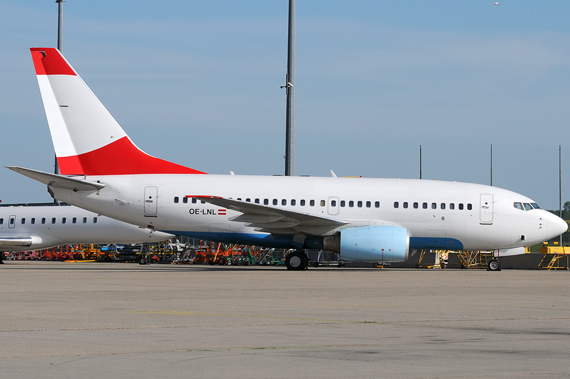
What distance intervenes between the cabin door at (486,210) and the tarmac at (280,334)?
43.8ft

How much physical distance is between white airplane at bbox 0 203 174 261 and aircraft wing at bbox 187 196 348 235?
12377mm

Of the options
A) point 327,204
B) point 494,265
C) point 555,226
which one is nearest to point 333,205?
point 327,204

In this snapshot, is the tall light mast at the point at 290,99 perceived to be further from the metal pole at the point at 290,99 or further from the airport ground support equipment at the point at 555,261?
the airport ground support equipment at the point at 555,261

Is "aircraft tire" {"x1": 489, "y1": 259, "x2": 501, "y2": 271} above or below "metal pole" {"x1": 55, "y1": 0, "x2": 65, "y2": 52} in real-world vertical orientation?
below

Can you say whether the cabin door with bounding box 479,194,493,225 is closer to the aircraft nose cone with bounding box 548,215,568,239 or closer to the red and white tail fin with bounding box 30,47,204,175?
the aircraft nose cone with bounding box 548,215,568,239

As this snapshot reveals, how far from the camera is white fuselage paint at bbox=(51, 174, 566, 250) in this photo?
92.7ft

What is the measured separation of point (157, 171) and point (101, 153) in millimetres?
2098

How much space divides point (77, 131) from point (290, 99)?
9.62 m

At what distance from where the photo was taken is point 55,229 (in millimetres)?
39906

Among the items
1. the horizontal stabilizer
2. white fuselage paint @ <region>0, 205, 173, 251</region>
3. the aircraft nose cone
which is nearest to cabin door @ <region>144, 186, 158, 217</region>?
the horizontal stabilizer

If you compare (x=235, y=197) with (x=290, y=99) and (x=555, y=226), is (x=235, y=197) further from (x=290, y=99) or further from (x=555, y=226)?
(x=555, y=226)

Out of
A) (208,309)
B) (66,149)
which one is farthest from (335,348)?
(66,149)

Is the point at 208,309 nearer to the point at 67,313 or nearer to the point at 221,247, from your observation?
the point at 67,313

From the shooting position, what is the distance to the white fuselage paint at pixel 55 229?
39.0m
